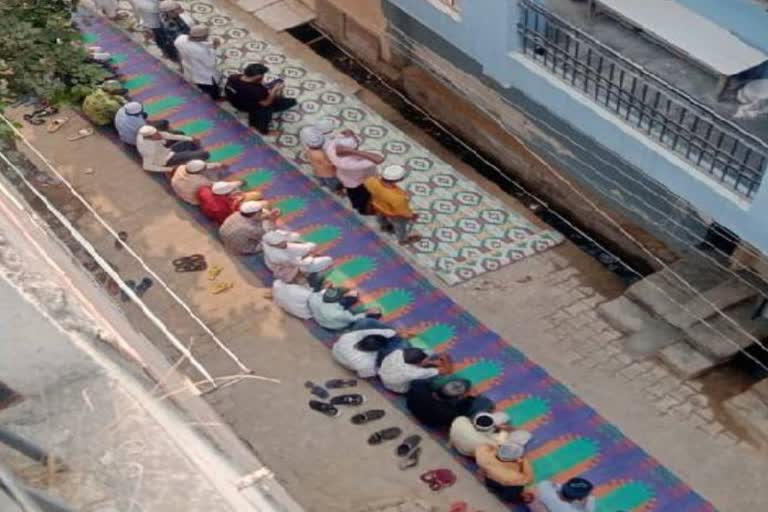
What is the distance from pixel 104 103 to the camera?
9.91 m

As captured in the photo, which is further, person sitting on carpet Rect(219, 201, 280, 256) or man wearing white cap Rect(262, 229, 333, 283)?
person sitting on carpet Rect(219, 201, 280, 256)

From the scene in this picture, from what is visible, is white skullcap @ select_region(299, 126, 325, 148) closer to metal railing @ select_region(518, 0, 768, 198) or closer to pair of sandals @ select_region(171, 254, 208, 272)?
pair of sandals @ select_region(171, 254, 208, 272)

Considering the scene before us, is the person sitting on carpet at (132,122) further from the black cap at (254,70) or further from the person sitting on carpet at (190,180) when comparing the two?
the black cap at (254,70)

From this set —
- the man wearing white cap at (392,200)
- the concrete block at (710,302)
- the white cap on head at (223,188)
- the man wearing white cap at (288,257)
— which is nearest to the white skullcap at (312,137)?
the man wearing white cap at (392,200)

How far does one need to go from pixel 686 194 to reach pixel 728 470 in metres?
2.06

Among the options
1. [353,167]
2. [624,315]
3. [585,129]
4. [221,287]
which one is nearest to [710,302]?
[624,315]

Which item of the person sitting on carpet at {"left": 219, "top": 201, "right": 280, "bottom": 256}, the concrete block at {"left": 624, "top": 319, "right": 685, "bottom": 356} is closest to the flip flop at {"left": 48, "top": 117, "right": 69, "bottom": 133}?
the person sitting on carpet at {"left": 219, "top": 201, "right": 280, "bottom": 256}

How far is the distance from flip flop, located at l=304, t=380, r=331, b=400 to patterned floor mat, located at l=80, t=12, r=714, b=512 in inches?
17.6

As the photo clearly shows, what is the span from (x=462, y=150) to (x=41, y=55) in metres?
4.58

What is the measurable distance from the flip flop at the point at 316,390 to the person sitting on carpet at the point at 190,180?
2209 mm

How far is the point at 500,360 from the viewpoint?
8.02m

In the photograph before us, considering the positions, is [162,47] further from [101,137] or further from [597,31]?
[597,31]

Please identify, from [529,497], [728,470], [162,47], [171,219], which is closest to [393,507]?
[529,497]

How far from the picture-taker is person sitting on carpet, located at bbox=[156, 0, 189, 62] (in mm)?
10539
